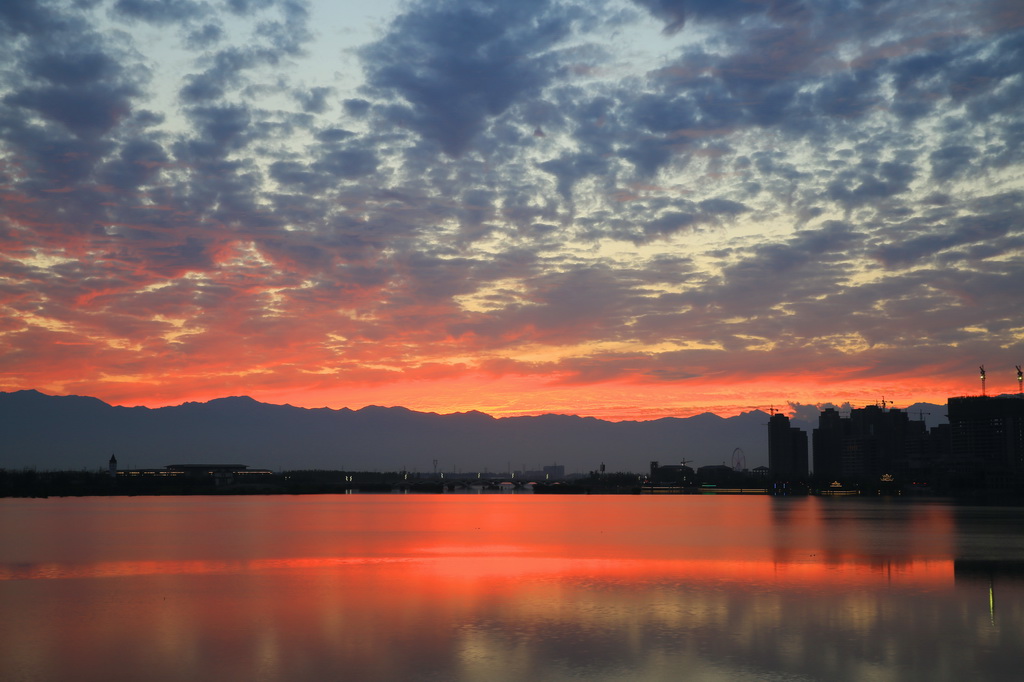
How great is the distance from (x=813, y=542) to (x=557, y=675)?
204ft

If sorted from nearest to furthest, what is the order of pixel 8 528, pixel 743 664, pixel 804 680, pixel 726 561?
pixel 804 680
pixel 743 664
pixel 726 561
pixel 8 528

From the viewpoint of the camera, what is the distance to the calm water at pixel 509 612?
2905 cm

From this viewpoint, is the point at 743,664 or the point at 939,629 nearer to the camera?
the point at 743,664

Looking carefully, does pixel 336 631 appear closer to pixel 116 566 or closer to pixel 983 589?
pixel 116 566

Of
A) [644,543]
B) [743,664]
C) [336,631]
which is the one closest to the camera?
[743,664]

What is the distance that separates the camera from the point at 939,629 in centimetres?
3575

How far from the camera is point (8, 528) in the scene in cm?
A: 9981

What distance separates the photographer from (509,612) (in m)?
39.7

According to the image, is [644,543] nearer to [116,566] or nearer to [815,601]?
[815,601]

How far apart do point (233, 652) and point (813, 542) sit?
6421 centimetres

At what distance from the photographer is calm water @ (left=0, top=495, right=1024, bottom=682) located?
29047mm

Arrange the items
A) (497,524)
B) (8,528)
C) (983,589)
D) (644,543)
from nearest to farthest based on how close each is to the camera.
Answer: (983,589), (644,543), (8,528), (497,524)

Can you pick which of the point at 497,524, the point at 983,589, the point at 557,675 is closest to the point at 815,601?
the point at 983,589

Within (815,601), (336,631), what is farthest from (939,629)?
(336,631)
